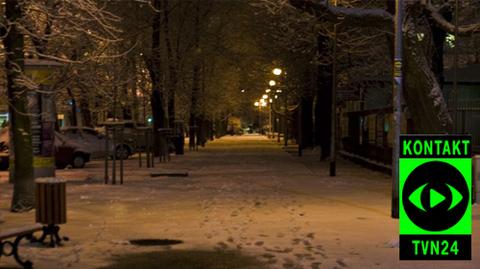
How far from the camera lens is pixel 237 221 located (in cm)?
1206

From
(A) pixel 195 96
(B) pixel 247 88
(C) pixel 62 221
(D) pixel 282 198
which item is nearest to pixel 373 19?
(D) pixel 282 198

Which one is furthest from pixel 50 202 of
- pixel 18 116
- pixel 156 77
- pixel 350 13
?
pixel 156 77

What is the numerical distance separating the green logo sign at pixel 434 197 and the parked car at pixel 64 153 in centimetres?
2095

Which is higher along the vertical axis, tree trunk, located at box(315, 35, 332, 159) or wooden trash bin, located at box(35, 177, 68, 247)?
tree trunk, located at box(315, 35, 332, 159)

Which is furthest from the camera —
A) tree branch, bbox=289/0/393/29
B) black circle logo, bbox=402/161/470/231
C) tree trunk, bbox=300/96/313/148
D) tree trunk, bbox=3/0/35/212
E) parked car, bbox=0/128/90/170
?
tree trunk, bbox=300/96/313/148

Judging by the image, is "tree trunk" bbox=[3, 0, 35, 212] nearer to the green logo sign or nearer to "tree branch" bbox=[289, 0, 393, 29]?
"tree branch" bbox=[289, 0, 393, 29]

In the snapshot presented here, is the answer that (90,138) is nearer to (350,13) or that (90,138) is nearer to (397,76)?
(350,13)

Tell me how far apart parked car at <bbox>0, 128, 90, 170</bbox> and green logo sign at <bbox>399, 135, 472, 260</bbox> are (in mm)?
20954

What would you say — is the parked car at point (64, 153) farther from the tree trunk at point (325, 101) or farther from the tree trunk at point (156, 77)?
the tree trunk at point (325, 101)

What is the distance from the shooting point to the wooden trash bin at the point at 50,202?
9.62 meters

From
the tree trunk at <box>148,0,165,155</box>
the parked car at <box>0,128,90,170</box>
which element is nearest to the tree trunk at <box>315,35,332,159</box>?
the tree trunk at <box>148,0,165,155</box>

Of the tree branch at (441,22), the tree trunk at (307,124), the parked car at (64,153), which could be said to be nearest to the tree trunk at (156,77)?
the parked car at (64,153)

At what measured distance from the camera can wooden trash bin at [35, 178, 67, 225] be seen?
31.6ft

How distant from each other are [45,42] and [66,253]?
6587 mm
